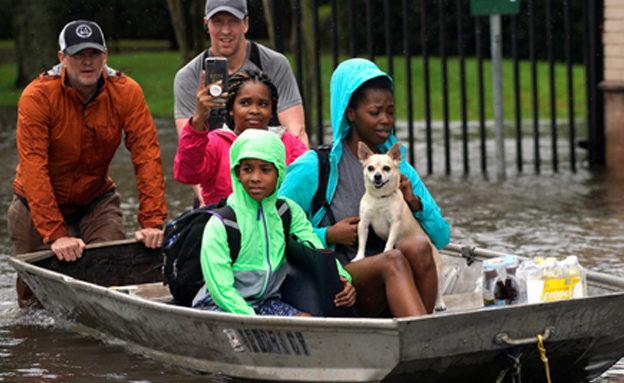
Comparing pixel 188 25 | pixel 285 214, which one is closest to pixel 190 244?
pixel 285 214

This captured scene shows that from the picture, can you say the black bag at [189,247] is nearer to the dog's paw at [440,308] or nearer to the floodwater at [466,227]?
the floodwater at [466,227]

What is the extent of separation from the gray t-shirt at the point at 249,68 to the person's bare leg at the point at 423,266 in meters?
2.28

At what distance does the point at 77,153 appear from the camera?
770cm

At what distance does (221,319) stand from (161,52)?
115 ft

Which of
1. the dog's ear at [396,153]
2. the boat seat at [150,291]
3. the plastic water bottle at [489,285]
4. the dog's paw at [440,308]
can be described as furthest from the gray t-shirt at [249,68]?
the plastic water bottle at [489,285]

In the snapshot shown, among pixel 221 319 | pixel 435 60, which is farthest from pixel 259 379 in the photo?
pixel 435 60

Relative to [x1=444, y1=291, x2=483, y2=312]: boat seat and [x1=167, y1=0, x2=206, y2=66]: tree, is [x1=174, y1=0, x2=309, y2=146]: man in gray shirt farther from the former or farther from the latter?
[x1=167, y1=0, x2=206, y2=66]: tree

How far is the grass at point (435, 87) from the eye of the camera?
25.3 meters

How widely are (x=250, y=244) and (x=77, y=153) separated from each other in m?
2.39

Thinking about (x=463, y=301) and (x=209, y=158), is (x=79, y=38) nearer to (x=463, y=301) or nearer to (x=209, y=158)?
(x=209, y=158)

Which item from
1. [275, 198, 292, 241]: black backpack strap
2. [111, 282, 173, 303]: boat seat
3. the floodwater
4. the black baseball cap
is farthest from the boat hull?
the black baseball cap

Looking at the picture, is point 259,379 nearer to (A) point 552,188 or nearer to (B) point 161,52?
(A) point 552,188

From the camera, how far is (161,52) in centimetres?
3969

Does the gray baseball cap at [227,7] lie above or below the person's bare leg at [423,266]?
above
